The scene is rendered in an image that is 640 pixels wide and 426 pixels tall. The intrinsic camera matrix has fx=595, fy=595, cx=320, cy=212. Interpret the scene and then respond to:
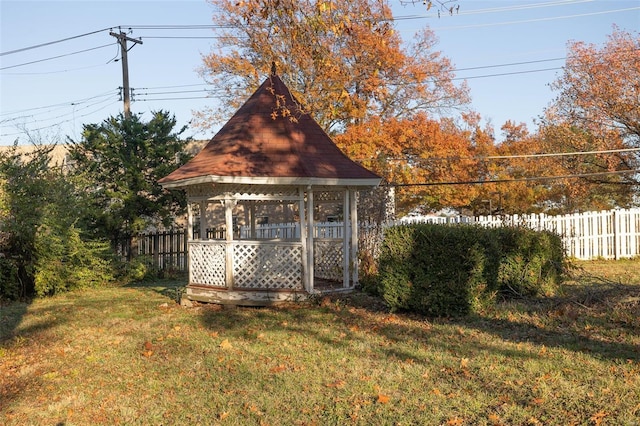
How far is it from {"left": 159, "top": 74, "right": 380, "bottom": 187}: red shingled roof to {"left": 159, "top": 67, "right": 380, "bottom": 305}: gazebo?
22 mm

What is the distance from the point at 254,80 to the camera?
29875 mm

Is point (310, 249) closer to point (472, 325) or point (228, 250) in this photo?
point (228, 250)

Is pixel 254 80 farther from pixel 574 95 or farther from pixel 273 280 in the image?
pixel 273 280

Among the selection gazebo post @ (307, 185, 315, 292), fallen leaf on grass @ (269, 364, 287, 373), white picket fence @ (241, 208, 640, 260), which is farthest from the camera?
white picket fence @ (241, 208, 640, 260)

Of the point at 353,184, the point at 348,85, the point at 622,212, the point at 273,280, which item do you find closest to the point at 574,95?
the point at 622,212

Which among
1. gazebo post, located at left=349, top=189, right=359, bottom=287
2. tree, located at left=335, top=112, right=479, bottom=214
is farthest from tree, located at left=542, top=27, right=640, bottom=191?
gazebo post, located at left=349, top=189, right=359, bottom=287

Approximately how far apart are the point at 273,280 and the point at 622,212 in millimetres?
15211

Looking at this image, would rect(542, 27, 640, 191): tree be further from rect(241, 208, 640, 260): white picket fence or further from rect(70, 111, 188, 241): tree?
rect(70, 111, 188, 241): tree

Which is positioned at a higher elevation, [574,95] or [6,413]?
[574,95]

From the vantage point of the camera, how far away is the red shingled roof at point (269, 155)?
41.4 ft

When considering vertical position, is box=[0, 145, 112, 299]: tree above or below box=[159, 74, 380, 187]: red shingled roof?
below

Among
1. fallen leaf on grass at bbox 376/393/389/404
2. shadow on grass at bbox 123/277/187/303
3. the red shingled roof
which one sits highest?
the red shingled roof

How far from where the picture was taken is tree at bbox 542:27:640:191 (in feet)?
88.8

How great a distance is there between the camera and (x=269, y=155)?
43.5 feet
